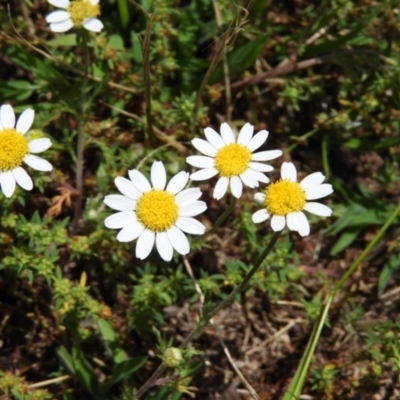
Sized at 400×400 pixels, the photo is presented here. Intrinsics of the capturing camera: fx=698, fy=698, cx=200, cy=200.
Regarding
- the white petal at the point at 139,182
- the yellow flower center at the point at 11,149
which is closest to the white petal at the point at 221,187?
the white petal at the point at 139,182

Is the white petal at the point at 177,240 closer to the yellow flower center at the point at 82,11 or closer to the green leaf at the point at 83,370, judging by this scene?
the green leaf at the point at 83,370

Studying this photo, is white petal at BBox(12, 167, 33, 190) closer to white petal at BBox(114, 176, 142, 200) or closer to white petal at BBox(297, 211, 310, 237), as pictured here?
white petal at BBox(114, 176, 142, 200)

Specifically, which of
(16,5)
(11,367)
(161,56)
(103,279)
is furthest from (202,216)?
(16,5)

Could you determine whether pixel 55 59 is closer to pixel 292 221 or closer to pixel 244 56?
pixel 244 56

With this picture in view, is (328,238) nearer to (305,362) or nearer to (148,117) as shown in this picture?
(305,362)

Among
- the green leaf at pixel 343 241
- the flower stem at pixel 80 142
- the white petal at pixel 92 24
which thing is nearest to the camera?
the white petal at pixel 92 24

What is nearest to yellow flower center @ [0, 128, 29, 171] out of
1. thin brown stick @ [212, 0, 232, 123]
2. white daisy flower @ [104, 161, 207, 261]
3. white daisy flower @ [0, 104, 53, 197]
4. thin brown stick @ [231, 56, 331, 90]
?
white daisy flower @ [0, 104, 53, 197]

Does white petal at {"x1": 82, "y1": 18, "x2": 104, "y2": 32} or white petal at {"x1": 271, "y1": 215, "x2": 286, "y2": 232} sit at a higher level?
white petal at {"x1": 82, "y1": 18, "x2": 104, "y2": 32}
